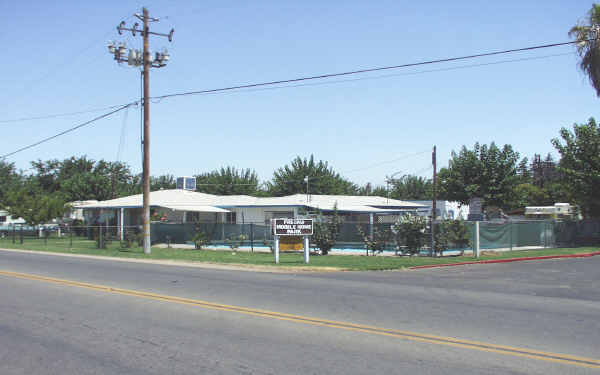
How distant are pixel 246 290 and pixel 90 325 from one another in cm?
454

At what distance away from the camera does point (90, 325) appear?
8.30 metres

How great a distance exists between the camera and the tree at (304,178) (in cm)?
7069

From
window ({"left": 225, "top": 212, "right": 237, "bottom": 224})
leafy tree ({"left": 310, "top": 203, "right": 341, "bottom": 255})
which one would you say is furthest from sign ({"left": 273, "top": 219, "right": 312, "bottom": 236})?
window ({"left": 225, "top": 212, "right": 237, "bottom": 224})

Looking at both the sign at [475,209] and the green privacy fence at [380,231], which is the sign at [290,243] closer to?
the green privacy fence at [380,231]

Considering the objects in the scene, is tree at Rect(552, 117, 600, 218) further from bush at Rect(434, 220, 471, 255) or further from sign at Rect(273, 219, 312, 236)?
sign at Rect(273, 219, 312, 236)

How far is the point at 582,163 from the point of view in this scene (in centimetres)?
3428

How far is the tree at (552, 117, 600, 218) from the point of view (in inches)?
1340

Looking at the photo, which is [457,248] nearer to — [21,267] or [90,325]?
[21,267]

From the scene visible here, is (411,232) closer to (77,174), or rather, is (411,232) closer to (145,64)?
(145,64)

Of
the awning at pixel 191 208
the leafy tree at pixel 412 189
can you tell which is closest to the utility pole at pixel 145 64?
the awning at pixel 191 208

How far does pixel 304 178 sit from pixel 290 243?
4876 cm

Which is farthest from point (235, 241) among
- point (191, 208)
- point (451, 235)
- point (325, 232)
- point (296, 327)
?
point (296, 327)

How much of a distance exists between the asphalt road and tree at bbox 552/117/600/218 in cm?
2277

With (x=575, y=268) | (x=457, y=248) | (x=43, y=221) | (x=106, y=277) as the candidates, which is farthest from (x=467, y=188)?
(x=106, y=277)
